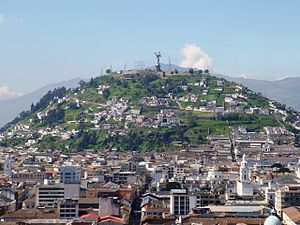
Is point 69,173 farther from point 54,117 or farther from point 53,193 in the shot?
point 54,117

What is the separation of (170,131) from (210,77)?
1658 inches

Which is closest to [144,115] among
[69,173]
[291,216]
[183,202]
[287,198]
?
[69,173]

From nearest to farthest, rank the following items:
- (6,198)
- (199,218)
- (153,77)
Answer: (199,218)
(6,198)
(153,77)

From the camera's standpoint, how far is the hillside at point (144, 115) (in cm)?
11638

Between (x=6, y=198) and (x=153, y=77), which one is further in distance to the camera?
(x=153, y=77)

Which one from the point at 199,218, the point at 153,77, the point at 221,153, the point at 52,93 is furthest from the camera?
the point at 52,93

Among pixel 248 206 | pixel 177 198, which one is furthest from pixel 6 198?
pixel 248 206

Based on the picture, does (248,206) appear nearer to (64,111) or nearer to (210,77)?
(64,111)

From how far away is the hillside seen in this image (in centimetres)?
11638

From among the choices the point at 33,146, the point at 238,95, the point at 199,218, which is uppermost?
the point at 238,95

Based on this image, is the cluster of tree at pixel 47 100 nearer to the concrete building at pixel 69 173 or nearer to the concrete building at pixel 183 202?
the concrete building at pixel 69 173

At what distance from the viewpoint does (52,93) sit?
168500mm

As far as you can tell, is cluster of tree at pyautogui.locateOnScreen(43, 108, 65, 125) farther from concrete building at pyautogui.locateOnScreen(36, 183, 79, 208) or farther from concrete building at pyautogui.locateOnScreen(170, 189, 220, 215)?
concrete building at pyautogui.locateOnScreen(170, 189, 220, 215)

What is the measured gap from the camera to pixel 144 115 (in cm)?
12900
